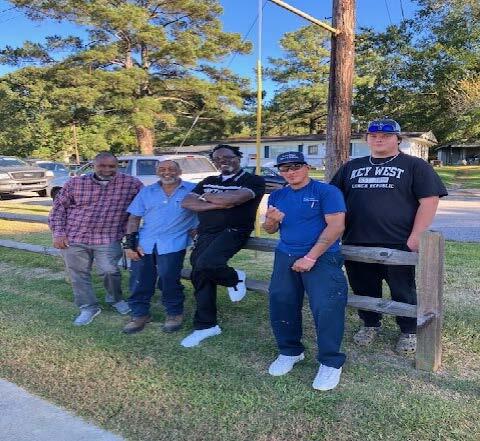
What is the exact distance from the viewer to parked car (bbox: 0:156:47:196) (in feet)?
65.2

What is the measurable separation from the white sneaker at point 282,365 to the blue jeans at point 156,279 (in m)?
1.23

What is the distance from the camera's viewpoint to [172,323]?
463 cm

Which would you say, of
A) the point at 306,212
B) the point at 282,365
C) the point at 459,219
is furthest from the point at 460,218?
the point at 306,212

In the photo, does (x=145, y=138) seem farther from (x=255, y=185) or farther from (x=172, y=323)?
(x=255, y=185)

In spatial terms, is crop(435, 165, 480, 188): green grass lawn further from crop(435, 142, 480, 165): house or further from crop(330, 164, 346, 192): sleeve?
crop(435, 142, 480, 165): house

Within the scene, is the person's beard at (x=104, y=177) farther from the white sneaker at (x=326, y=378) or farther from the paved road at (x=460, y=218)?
the paved road at (x=460, y=218)

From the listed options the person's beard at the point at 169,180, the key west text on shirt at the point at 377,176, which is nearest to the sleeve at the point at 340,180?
the key west text on shirt at the point at 377,176

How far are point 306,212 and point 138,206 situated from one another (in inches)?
70.3

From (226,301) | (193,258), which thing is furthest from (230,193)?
(226,301)

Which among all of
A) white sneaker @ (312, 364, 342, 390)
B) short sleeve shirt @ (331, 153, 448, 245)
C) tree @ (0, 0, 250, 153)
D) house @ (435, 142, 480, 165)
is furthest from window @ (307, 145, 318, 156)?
white sneaker @ (312, 364, 342, 390)

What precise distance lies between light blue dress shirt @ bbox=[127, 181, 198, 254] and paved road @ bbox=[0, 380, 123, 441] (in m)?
1.57

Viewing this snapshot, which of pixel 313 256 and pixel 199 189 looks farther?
pixel 199 189

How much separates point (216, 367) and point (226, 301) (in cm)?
162

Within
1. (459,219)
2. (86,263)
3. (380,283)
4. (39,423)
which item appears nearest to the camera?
(39,423)
